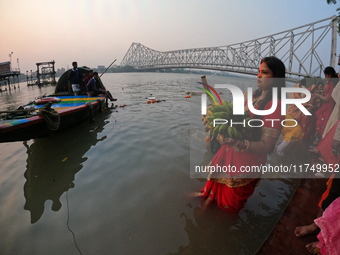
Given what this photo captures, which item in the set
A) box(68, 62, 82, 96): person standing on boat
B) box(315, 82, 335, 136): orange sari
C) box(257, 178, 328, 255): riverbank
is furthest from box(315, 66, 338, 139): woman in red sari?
box(68, 62, 82, 96): person standing on boat

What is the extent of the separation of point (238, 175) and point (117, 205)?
1.59 m

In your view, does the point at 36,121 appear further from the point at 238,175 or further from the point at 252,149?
the point at 252,149

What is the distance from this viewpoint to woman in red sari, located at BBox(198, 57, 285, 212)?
1.59m

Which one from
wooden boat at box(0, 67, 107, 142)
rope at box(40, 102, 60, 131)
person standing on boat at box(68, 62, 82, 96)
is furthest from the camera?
person standing on boat at box(68, 62, 82, 96)

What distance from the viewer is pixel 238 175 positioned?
5.96 feet

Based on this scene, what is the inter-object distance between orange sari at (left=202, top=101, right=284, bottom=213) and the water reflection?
2050 mm

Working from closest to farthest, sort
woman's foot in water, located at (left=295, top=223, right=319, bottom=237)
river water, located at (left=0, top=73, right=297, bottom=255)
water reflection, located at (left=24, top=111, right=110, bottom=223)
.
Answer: woman's foot in water, located at (left=295, top=223, right=319, bottom=237)
river water, located at (left=0, top=73, right=297, bottom=255)
water reflection, located at (left=24, top=111, right=110, bottom=223)

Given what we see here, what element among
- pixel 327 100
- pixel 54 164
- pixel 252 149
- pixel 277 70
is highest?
pixel 277 70

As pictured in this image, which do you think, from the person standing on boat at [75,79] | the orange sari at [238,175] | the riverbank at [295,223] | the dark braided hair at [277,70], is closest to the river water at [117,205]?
the riverbank at [295,223]

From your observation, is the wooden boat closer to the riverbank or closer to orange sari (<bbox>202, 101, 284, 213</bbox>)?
orange sari (<bbox>202, 101, 284, 213</bbox>)

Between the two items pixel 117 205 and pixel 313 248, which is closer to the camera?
pixel 313 248

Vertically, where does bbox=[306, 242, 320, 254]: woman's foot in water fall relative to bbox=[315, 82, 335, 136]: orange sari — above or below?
below

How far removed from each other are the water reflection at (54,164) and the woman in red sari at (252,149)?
2081 millimetres

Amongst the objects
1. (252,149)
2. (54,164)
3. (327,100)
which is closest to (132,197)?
(252,149)
